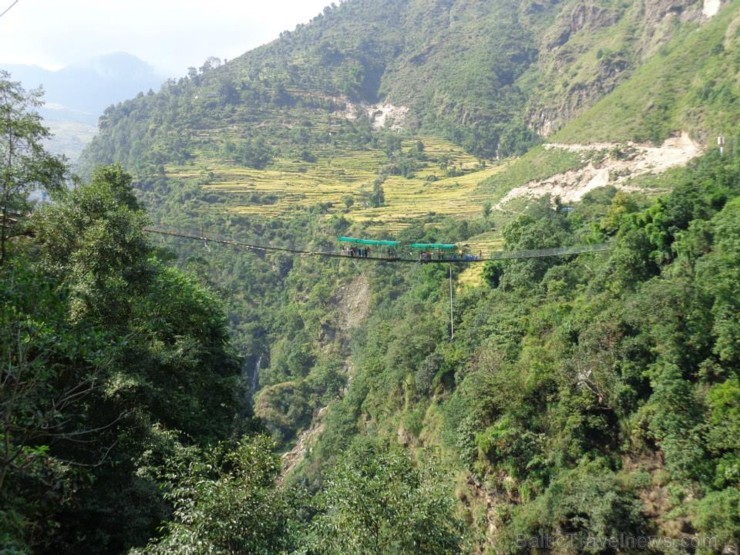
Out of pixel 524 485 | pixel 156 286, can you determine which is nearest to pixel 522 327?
pixel 524 485

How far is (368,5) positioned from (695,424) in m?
131

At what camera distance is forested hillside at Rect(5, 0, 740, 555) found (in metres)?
6.22

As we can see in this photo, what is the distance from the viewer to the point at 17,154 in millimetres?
8719

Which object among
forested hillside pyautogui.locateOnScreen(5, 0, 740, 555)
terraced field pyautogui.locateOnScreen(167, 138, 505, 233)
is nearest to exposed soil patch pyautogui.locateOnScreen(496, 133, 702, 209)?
forested hillside pyautogui.locateOnScreen(5, 0, 740, 555)

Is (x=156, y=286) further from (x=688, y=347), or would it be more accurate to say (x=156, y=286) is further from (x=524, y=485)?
(x=688, y=347)

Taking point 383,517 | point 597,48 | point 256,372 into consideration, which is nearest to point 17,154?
point 383,517

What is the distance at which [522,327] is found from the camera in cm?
1755

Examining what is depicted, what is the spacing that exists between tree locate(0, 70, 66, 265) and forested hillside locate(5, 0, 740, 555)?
4 cm

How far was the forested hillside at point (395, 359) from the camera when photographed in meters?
6.22

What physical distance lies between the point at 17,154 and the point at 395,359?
1658cm

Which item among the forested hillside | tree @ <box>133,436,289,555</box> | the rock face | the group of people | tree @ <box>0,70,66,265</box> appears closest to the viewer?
tree @ <box>133,436,289,555</box>

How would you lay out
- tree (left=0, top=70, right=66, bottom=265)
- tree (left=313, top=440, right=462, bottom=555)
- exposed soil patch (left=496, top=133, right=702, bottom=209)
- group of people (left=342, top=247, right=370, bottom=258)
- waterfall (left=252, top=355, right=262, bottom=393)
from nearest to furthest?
1. tree (left=313, top=440, right=462, bottom=555)
2. tree (left=0, top=70, right=66, bottom=265)
3. group of people (left=342, top=247, right=370, bottom=258)
4. exposed soil patch (left=496, top=133, right=702, bottom=209)
5. waterfall (left=252, top=355, right=262, bottom=393)

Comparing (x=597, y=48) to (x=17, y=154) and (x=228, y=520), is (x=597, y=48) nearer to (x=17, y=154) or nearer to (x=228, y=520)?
(x=17, y=154)

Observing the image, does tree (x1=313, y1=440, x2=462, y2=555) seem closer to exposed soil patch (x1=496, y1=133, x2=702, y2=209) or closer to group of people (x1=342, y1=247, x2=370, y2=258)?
group of people (x1=342, y1=247, x2=370, y2=258)
